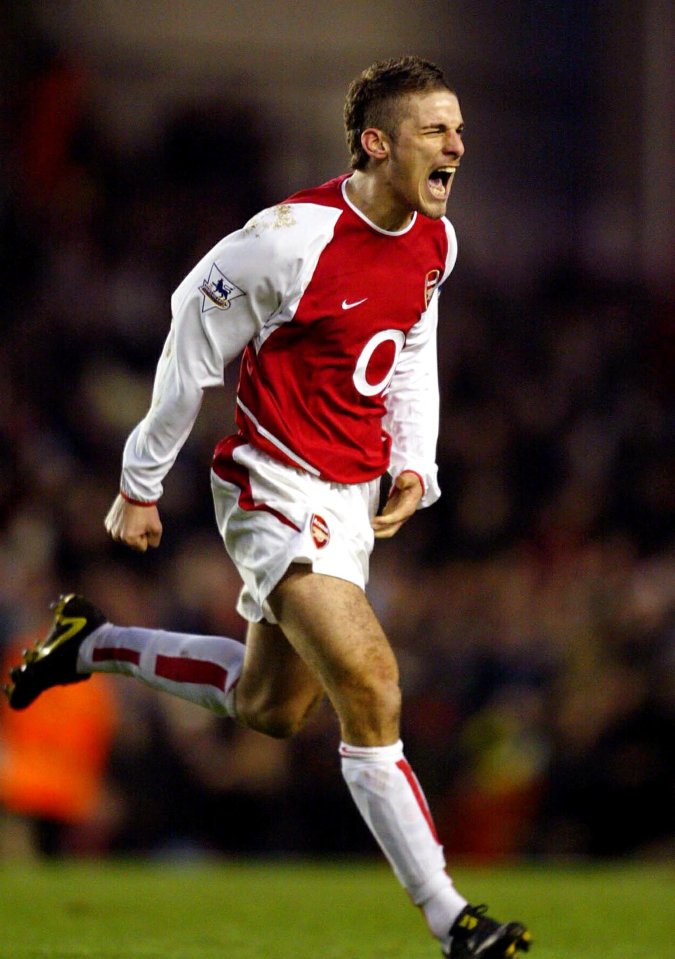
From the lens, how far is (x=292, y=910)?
22.8 feet

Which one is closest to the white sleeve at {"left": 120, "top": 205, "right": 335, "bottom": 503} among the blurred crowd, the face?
the face

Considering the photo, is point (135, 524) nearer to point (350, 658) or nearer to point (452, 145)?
point (350, 658)

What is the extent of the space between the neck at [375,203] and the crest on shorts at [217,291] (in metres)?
0.44

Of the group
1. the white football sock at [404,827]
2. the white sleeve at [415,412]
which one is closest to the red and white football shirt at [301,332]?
the white sleeve at [415,412]

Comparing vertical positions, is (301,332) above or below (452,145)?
below

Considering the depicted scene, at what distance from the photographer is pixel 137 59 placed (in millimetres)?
13188

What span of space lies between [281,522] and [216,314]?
0.58 metres

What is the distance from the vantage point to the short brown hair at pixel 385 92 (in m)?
4.78

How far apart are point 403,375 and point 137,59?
28.3ft

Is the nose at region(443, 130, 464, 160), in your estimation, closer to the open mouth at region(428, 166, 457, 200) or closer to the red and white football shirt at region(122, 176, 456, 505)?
the open mouth at region(428, 166, 457, 200)

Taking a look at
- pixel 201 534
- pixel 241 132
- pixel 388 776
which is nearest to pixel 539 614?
pixel 201 534

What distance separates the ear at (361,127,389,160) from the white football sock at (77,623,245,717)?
154cm

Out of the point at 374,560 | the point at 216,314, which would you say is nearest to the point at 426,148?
the point at 216,314

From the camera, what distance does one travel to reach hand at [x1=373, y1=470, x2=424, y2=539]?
4926 millimetres
